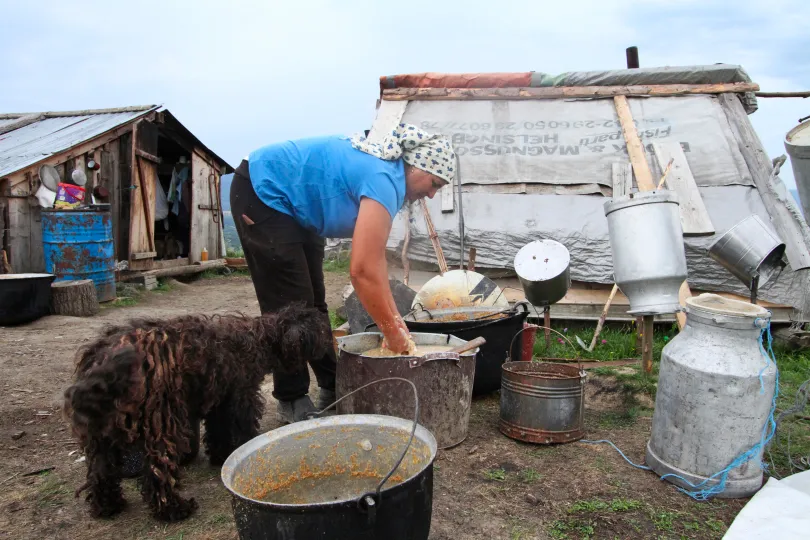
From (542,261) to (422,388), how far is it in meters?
1.93

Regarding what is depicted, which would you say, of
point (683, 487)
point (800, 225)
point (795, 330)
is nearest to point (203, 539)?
point (683, 487)

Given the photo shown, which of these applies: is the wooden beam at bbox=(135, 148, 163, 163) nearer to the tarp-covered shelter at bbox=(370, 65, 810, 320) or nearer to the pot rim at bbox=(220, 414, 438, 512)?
the tarp-covered shelter at bbox=(370, 65, 810, 320)

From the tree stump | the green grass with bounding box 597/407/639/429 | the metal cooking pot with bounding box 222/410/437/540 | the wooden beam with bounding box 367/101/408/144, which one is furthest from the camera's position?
the tree stump

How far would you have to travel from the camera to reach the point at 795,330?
5.30 metres

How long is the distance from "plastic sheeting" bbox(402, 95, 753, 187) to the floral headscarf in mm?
3891

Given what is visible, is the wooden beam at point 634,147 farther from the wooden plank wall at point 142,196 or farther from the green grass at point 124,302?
the wooden plank wall at point 142,196

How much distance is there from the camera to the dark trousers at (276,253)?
297 cm

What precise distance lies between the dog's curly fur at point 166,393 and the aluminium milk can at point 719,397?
201 cm

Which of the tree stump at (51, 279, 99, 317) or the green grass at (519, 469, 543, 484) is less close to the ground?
the tree stump at (51, 279, 99, 317)

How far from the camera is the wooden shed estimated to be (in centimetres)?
833

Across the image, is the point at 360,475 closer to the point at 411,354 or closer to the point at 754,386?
the point at 411,354

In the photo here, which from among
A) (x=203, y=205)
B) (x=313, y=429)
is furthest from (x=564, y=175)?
(x=203, y=205)

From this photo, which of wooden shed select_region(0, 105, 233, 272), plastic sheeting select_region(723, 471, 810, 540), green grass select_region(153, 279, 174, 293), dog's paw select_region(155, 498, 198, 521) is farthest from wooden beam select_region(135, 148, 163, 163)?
plastic sheeting select_region(723, 471, 810, 540)

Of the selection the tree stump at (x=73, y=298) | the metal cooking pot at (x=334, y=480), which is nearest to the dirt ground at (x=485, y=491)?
the metal cooking pot at (x=334, y=480)
